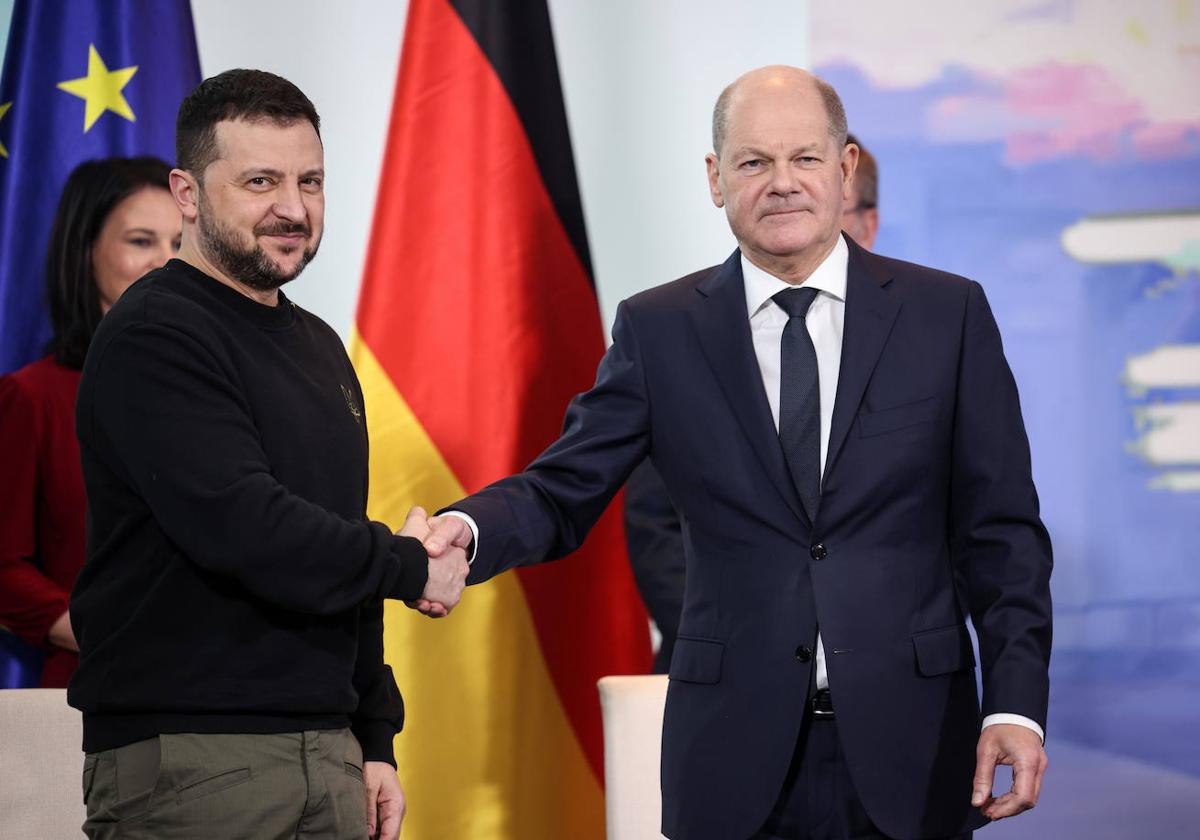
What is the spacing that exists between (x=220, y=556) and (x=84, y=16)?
87.6 inches

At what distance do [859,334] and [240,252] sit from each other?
34.7 inches

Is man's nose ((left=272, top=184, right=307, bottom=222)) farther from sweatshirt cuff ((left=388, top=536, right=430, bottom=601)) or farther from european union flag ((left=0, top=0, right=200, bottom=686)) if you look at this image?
european union flag ((left=0, top=0, right=200, bottom=686))

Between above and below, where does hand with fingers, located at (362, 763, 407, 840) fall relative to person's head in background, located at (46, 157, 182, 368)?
below

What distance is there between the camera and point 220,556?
71.2 inches

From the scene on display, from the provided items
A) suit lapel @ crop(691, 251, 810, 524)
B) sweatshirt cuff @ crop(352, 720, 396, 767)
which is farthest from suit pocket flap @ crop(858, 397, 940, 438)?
sweatshirt cuff @ crop(352, 720, 396, 767)

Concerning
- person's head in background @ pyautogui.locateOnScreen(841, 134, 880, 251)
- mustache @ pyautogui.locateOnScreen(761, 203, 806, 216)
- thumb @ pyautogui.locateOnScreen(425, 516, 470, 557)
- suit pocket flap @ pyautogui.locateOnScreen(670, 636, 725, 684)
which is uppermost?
person's head in background @ pyautogui.locateOnScreen(841, 134, 880, 251)

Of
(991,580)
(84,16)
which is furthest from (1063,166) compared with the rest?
(84,16)

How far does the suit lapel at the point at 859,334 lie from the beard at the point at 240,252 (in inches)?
30.5

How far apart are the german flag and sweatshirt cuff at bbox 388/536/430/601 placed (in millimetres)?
1269

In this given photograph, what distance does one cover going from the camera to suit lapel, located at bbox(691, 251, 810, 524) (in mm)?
1977

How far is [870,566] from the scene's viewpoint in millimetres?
1929

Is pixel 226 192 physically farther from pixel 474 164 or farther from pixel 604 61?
pixel 604 61

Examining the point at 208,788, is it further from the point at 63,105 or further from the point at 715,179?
the point at 63,105

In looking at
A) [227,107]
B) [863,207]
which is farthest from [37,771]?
[863,207]
